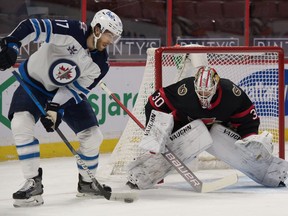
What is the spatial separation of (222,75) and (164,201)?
4.88 feet

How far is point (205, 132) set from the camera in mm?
5207

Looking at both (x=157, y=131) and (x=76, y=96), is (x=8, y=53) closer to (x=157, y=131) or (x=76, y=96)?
(x=76, y=96)

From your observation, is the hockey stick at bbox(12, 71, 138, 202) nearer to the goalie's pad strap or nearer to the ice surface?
the ice surface

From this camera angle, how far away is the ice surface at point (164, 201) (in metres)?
4.52

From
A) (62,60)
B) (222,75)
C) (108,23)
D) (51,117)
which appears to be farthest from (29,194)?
(222,75)

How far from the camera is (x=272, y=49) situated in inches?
225

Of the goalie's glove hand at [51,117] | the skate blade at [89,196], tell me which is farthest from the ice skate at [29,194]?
the skate blade at [89,196]

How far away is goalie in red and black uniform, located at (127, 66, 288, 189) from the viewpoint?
516 centimetres

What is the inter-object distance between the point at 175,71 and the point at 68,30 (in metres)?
1.33

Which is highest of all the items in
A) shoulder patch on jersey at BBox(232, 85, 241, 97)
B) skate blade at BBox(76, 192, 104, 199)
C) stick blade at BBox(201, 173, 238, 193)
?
shoulder patch on jersey at BBox(232, 85, 241, 97)

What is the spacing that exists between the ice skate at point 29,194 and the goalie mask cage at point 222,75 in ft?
3.61

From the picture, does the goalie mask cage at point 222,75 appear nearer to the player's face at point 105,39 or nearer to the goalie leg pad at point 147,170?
the goalie leg pad at point 147,170

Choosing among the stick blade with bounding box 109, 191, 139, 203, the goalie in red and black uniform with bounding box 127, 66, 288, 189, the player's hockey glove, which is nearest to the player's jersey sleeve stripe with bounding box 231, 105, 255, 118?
the goalie in red and black uniform with bounding box 127, 66, 288, 189

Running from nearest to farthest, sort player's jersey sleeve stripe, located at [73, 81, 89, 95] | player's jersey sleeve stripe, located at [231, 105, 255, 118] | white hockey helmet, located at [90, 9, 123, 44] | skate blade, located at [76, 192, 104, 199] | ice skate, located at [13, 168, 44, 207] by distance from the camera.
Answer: ice skate, located at [13, 168, 44, 207] → white hockey helmet, located at [90, 9, 123, 44] → player's jersey sleeve stripe, located at [73, 81, 89, 95] → skate blade, located at [76, 192, 104, 199] → player's jersey sleeve stripe, located at [231, 105, 255, 118]
